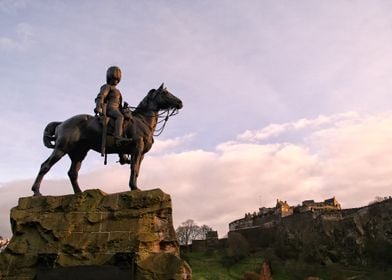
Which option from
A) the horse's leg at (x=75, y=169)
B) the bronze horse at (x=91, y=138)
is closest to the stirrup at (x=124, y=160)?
the bronze horse at (x=91, y=138)

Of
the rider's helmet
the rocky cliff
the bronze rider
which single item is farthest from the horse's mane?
the rocky cliff

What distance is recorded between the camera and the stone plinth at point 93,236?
32.6 feet

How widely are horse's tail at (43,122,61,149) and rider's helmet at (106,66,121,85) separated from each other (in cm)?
194

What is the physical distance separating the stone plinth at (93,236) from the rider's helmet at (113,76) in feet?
11.2

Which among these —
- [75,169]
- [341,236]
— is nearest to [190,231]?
[341,236]

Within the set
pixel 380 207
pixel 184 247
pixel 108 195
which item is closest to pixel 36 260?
pixel 108 195

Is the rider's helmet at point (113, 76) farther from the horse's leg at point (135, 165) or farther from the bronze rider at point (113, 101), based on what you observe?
the horse's leg at point (135, 165)

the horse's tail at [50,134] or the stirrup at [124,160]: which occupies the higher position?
the horse's tail at [50,134]

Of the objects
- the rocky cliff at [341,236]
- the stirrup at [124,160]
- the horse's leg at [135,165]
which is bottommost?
the horse's leg at [135,165]

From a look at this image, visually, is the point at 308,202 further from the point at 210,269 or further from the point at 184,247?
the point at 210,269

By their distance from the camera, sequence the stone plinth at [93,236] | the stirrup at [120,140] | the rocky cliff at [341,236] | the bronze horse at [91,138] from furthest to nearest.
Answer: the rocky cliff at [341,236] < the bronze horse at [91,138] < the stirrup at [120,140] < the stone plinth at [93,236]

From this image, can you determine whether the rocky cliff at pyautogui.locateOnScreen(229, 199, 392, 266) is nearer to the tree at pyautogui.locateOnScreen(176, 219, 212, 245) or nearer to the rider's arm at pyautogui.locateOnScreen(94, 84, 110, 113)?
the tree at pyautogui.locateOnScreen(176, 219, 212, 245)

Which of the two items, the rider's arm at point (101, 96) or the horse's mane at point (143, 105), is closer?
the rider's arm at point (101, 96)

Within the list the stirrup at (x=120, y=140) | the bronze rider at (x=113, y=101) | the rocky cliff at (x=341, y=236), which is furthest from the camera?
the rocky cliff at (x=341, y=236)
